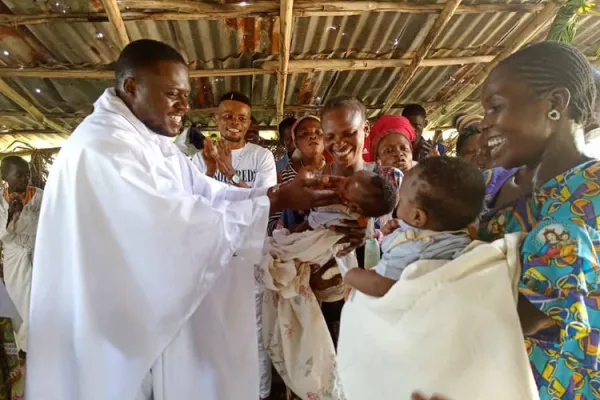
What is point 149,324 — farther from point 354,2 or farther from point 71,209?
point 354,2

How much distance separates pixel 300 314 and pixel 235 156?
63.0 inches

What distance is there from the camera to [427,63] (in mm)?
4961

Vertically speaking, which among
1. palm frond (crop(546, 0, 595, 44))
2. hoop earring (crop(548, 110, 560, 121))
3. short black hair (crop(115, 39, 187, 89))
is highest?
palm frond (crop(546, 0, 595, 44))

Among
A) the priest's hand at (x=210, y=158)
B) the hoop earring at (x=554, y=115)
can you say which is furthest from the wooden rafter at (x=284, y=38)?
the hoop earring at (x=554, y=115)

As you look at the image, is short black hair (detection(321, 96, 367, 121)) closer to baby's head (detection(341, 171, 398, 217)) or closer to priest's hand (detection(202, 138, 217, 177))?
baby's head (detection(341, 171, 398, 217))

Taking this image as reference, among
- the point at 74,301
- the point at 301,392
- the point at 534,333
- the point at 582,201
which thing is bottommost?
the point at 301,392

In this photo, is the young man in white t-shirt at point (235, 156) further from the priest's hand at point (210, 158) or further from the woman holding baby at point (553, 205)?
the woman holding baby at point (553, 205)

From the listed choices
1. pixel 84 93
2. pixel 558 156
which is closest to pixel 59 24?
pixel 84 93

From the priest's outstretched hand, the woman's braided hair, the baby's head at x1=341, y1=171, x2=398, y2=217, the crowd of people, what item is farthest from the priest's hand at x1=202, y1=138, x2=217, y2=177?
the woman's braided hair

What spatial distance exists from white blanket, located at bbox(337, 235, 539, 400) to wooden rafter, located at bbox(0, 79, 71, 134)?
543cm

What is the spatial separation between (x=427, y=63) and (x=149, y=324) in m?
4.44

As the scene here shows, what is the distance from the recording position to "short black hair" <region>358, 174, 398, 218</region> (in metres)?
1.77

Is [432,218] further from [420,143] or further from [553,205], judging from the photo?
[420,143]

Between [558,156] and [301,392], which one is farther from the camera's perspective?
[301,392]
